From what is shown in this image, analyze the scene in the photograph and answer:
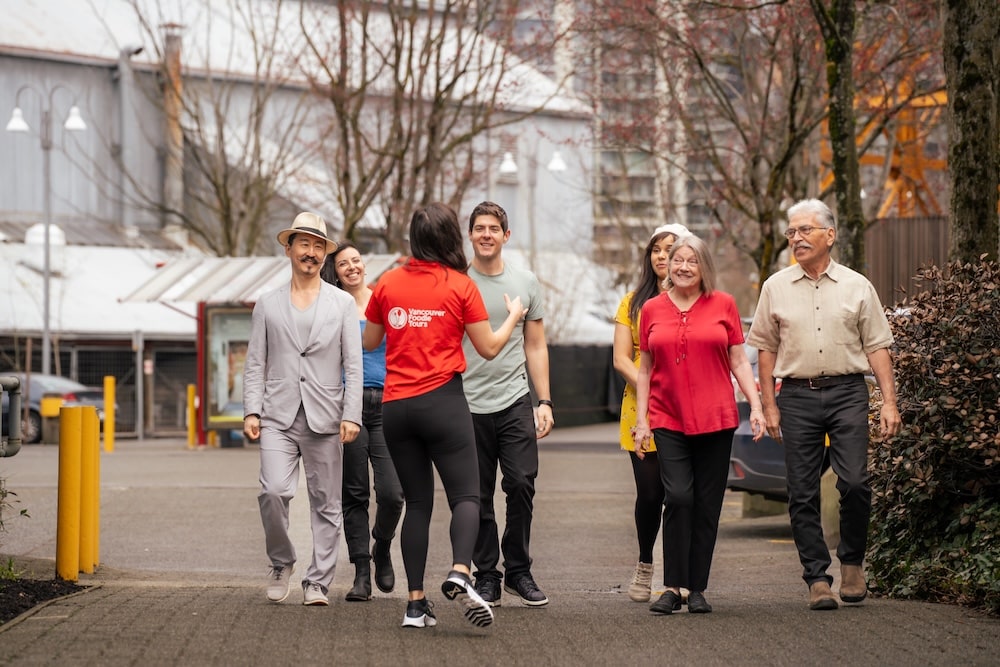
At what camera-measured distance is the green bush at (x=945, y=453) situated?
7.90 m

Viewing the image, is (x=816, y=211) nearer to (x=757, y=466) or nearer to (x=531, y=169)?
(x=757, y=466)

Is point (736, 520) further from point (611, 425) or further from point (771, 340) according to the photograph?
point (611, 425)

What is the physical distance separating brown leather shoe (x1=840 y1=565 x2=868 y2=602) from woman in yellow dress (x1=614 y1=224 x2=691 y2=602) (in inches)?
37.7

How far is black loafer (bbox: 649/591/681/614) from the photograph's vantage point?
25.6ft

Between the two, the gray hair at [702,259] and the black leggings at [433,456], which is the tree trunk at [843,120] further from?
the black leggings at [433,456]

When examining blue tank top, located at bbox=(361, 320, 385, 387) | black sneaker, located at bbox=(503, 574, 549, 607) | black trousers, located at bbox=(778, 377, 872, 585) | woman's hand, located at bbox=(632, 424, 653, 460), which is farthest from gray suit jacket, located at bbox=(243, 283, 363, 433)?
black trousers, located at bbox=(778, 377, 872, 585)

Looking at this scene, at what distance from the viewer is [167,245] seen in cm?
4262

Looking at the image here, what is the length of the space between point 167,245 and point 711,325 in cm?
3592

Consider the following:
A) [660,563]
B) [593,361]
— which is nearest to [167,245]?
[593,361]

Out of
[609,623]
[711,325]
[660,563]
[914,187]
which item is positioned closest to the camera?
[609,623]

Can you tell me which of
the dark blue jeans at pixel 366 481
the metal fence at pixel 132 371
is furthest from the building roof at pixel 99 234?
the dark blue jeans at pixel 366 481

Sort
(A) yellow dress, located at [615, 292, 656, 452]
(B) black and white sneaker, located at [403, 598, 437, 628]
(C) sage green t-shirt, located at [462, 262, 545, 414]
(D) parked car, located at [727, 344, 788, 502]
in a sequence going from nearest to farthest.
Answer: (B) black and white sneaker, located at [403, 598, 437, 628] → (C) sage green t-shirt, located at [462, 262, 545, 414] → (A) yellow dress, located at [615, 292, 656, 452] → (D) parked car, located at [727, 344, 788, 502]

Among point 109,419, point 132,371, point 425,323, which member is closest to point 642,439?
point 425,323

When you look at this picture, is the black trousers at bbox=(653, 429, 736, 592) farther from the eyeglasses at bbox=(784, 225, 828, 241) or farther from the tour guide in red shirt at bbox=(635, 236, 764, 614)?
the eyeglasses at bbox=(784, 225, 828, 241)
